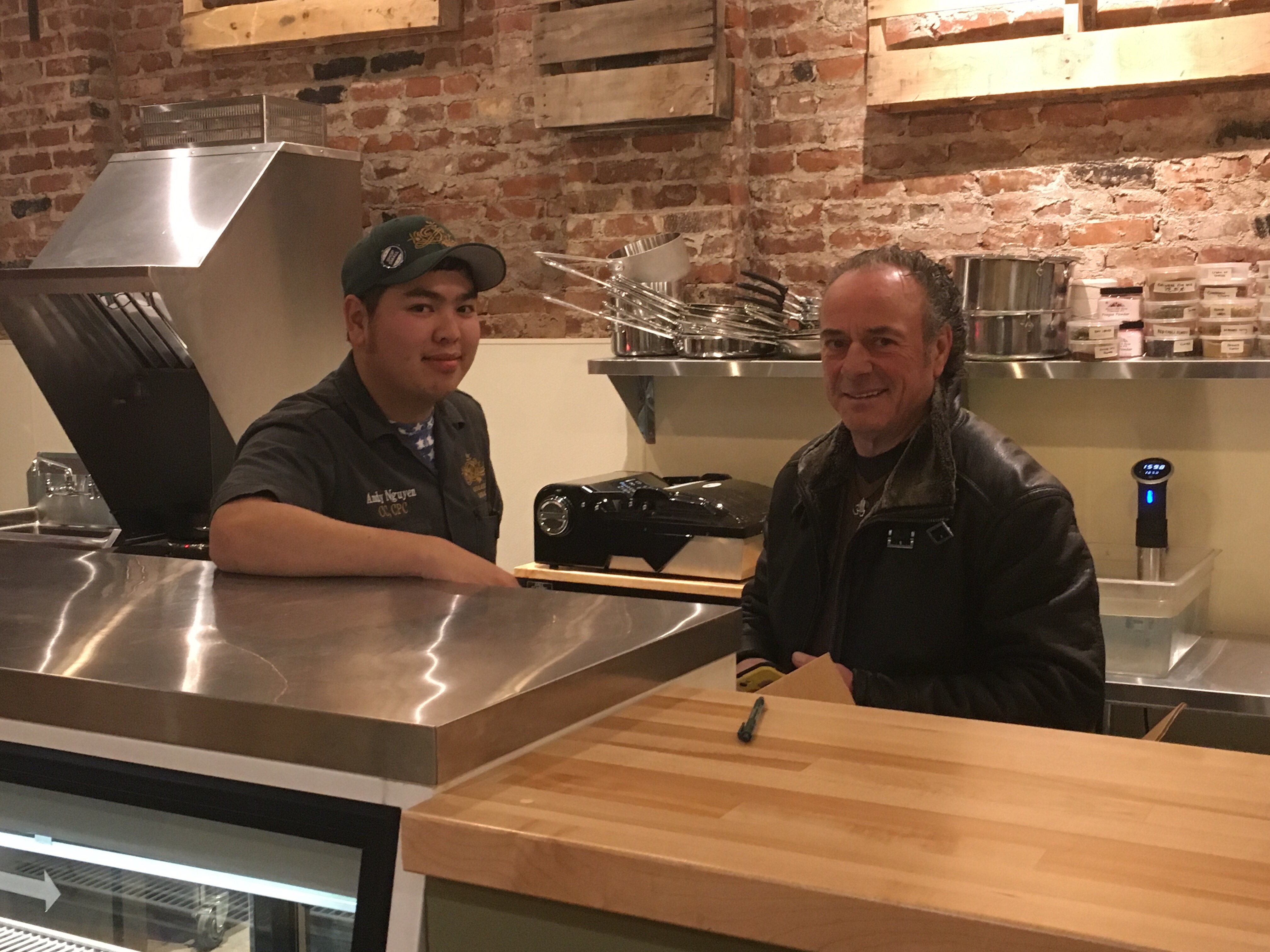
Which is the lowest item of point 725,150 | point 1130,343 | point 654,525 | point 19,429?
point 654,525

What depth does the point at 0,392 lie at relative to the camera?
4.79 metres

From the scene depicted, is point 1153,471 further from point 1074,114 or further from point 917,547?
point 917,547

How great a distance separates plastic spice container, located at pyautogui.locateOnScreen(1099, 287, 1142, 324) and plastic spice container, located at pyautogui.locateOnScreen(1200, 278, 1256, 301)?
0.15m

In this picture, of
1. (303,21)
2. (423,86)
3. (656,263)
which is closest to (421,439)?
(656,263)

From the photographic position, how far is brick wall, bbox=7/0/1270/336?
10.7 feet

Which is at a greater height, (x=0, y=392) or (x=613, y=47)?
(x=613, y=47)

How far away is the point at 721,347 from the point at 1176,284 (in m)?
1.11

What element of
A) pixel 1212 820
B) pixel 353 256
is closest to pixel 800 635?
pixel 353 256

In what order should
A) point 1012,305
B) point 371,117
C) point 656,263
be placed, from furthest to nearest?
point 371,117, point 656,263, point 1012,305

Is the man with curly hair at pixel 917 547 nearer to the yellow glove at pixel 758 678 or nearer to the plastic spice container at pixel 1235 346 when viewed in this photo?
the yellow glove at pixel 758 678

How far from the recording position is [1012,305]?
302 cm

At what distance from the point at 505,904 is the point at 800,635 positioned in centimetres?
139

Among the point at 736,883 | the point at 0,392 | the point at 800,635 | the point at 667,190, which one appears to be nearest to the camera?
the point at 736,883

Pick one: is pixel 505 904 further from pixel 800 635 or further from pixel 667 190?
pixel 667 190
